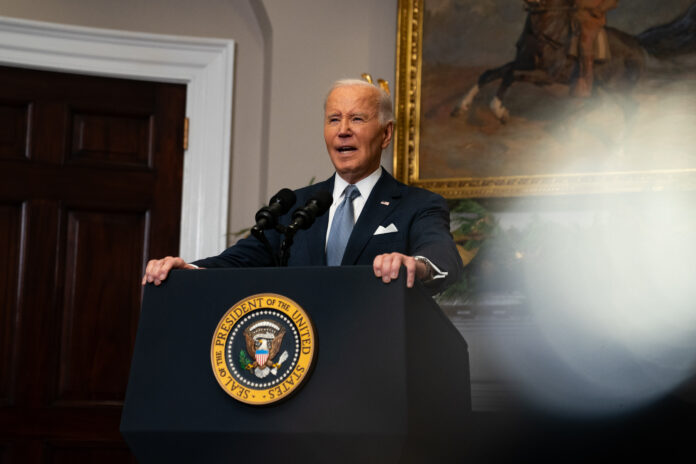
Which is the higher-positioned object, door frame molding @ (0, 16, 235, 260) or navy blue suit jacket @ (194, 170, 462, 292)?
door frame molding @ (0, 16, 235, 260)

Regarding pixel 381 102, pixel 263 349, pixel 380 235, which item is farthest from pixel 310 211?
pixel 381 102

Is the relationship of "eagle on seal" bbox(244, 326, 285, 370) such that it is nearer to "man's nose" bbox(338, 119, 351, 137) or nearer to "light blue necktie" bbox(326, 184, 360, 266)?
"light blue necktie" bbox(326, 184, 360, 266)

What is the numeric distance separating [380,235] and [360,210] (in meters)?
0.14

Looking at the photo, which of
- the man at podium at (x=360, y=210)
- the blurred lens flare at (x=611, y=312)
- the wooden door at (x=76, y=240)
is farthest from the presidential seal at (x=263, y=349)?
the wooden door at (x=76, y=240)

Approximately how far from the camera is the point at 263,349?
1511 millimetres

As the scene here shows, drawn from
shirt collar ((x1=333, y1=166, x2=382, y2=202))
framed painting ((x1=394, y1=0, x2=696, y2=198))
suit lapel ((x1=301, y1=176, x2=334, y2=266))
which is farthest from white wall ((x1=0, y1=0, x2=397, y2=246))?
suit lapel ((x1=301, y1=176, x2=334, y2=266))

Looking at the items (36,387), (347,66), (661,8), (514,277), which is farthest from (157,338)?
(661,8)

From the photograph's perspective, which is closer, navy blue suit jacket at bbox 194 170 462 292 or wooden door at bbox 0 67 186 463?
navy blue suit jacket at bbox 194 170 462 292

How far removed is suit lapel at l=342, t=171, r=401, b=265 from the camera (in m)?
2.04

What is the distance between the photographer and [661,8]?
372 cm

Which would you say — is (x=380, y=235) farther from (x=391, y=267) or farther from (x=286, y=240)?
(x=391, y=267)

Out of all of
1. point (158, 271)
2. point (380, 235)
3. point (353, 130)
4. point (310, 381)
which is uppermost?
point (353, 130)

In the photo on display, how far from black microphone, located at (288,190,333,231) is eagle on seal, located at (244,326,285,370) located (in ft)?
1.06

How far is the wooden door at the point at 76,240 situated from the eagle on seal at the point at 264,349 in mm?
2562
